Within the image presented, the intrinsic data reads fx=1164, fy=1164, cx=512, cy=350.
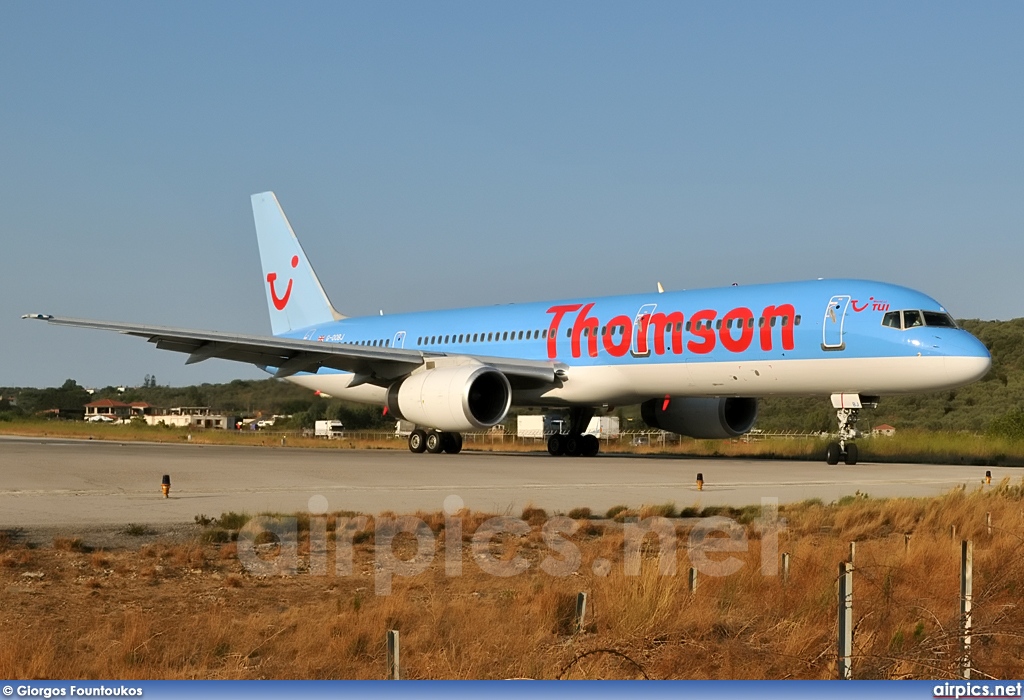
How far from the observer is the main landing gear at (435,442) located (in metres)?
30.1

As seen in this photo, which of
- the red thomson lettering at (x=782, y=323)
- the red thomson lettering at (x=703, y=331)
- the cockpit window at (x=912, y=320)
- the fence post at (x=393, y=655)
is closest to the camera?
the fence post at (x=393, y=655)

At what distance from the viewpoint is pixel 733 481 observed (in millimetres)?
19484

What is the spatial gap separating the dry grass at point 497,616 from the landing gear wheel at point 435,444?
733 inches

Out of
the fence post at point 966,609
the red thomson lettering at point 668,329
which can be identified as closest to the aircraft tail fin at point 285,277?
the red thomson lettering at point 668,329

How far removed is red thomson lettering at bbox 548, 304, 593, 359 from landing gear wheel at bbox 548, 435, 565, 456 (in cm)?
245

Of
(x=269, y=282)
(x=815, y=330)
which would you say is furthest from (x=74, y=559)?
(x=269, y=282)

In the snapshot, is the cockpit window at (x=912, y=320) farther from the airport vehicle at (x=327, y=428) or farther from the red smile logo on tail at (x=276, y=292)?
the airport vehicle at (x=327, y=428)

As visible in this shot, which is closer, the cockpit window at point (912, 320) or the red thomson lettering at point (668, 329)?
the cockpit window at point (912, 320)

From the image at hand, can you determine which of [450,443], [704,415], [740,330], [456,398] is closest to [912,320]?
[740,330]

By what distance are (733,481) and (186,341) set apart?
15.2m

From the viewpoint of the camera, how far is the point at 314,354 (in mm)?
28969

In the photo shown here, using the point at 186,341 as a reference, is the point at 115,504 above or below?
below

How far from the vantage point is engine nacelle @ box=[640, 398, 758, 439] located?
29.1m

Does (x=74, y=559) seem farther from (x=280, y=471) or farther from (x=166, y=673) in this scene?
(x=280, y=471)
